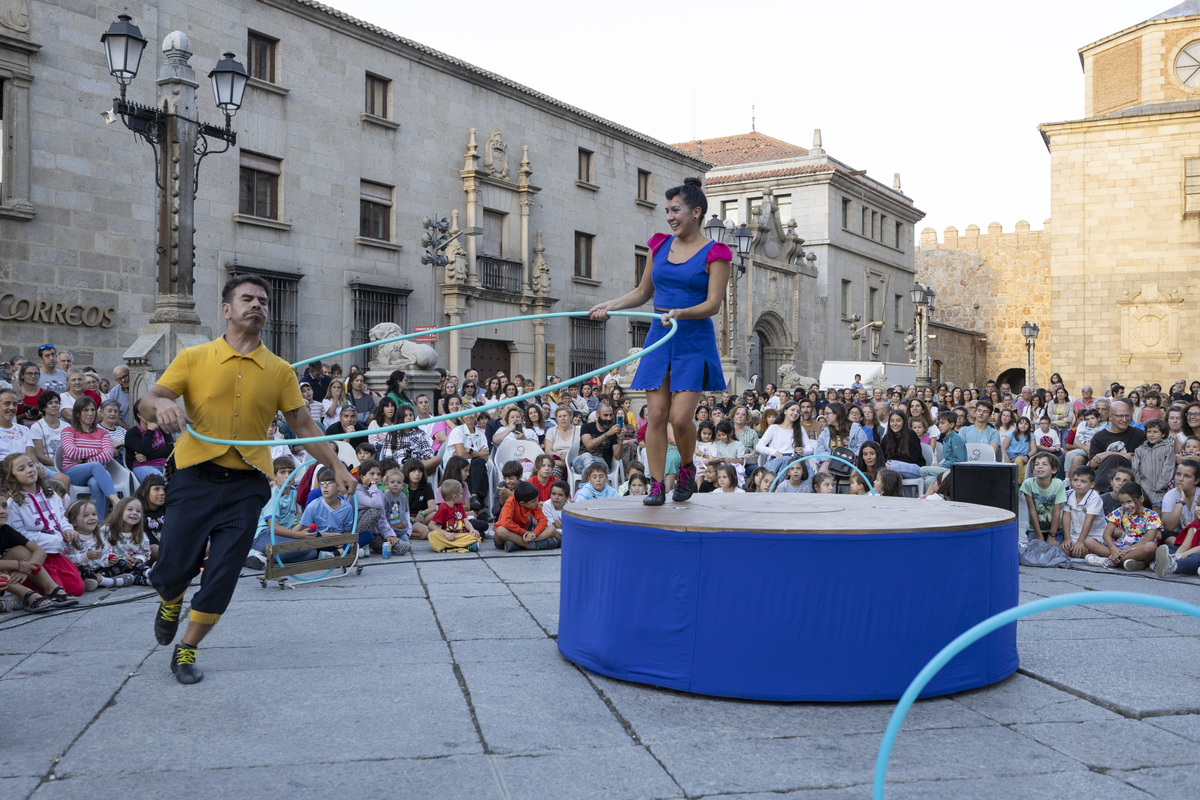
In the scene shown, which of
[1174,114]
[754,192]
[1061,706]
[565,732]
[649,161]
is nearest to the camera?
[565,732]

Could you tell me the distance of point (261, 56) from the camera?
792 inches

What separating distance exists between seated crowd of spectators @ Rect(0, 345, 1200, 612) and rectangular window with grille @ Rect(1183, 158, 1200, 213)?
1788 centimetres

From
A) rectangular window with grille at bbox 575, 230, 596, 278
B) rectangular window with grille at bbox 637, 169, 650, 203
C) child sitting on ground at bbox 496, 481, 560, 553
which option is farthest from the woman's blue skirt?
rectangular window with grille at bbox 637, 169, 650, 203

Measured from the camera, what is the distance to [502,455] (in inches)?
474

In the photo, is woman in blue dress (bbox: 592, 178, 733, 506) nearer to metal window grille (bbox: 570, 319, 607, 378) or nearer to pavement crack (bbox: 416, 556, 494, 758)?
pavement crack (bbox: 416, 556, 494, 758)

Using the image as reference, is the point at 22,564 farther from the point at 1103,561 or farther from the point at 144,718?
the point at 1103,561

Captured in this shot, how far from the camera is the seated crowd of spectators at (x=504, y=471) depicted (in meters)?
7.84

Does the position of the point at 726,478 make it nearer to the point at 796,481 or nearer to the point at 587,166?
the point at 796,481

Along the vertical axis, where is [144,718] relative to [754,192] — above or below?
below

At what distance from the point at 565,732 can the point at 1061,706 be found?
227cm

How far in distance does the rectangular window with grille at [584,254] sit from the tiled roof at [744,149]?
14531 mm

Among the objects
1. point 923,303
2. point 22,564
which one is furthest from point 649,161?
point 22,564

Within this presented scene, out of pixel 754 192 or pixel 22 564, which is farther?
pixel 754 192

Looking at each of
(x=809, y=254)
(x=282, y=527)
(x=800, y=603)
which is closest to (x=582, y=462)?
(x=282, y=527)
